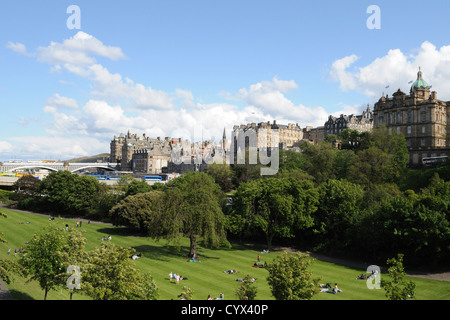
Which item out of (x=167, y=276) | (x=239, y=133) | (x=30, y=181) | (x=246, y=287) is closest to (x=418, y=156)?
(x=167, y=276)

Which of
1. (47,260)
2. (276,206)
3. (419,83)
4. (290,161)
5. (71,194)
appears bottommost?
(71,194)

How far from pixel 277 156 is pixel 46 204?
59597mm

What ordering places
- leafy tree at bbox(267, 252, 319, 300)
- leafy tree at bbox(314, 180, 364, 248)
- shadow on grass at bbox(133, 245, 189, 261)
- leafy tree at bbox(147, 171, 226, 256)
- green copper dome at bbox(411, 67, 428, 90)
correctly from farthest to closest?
1. green copper dome at bbox(411, 67, 428, 90)
2. leafy tree at bbox(314, 180, 364, 248)
3. shadow on grass at bbox(133, 245, 189, 261)
4. leafy tree at bbox(147, 171, 226, 256)
5. leafy tree at bbox(267, 252, 319, 300)

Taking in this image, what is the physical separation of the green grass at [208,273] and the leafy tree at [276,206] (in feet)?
11.9

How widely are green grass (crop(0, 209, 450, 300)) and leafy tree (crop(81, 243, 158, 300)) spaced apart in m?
8.21

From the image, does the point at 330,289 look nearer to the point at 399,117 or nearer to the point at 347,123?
the point at 399,117

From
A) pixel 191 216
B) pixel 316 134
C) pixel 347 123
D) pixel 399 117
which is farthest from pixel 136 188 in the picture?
pixel 316 134

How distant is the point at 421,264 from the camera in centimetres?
3988

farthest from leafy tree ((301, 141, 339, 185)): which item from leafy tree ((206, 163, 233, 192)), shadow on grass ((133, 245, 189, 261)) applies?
shadow on grass ((133, 245, 189, 261))

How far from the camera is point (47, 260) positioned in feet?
77.3

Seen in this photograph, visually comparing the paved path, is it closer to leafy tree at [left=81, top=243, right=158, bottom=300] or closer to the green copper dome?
leafy tree at [left=81, top=243, right=158, bottom=300]

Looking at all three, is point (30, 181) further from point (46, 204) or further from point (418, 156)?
point (418, 156)

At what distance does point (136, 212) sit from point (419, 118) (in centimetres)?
6709

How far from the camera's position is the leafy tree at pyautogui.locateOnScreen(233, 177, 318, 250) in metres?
48.0
